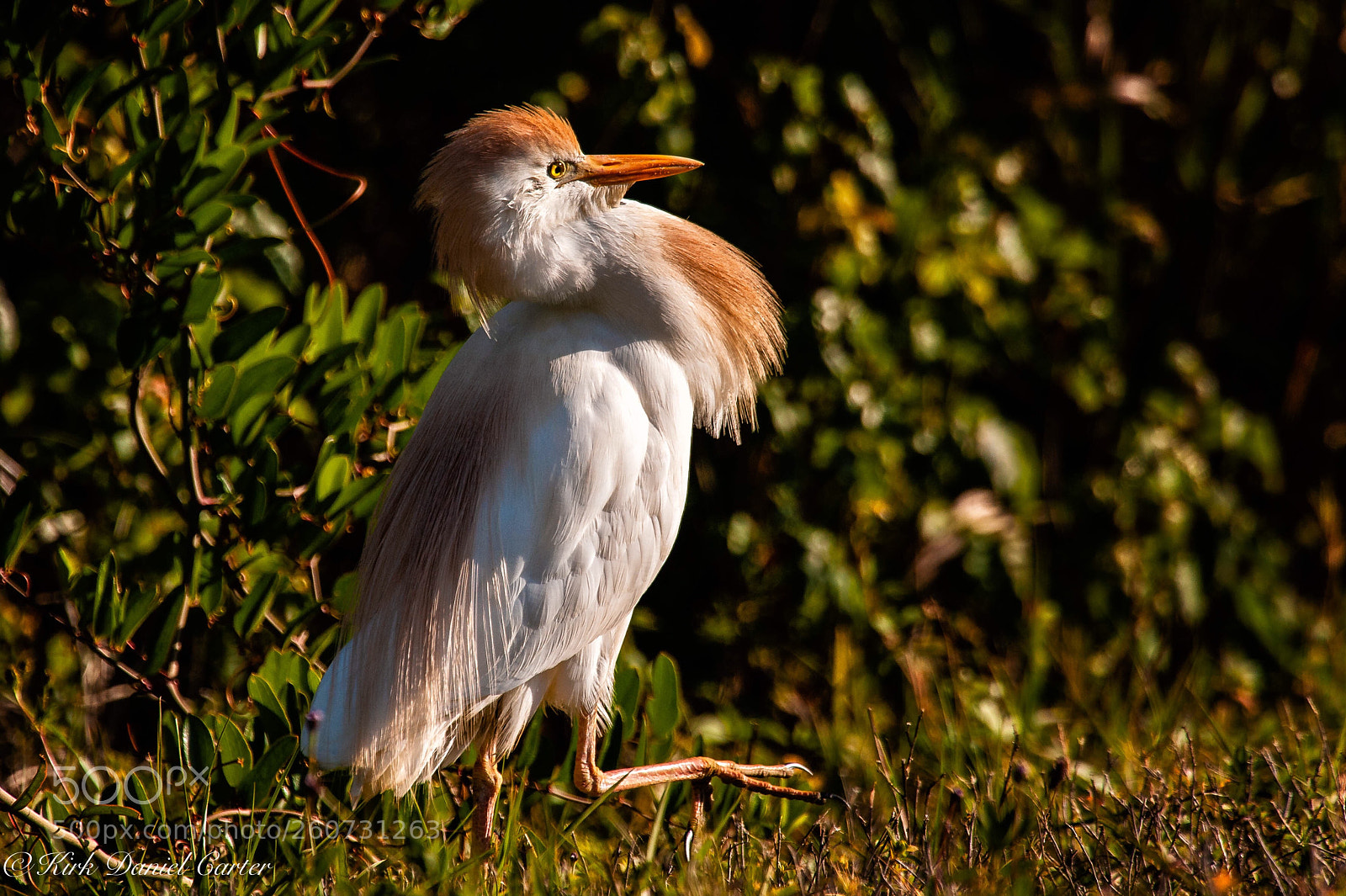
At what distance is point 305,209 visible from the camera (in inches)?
116

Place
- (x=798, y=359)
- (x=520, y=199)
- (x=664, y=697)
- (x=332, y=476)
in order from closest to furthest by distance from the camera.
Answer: (x=520, y=199) → (x=332, y=476) → (x=664, y=697) → (x=798, y=359)

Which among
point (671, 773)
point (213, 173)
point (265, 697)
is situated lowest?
point (671, 773)

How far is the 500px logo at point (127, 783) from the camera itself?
5.98 ft

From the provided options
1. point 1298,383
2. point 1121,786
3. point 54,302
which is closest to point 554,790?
point 1121,786

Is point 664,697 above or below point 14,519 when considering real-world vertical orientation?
below

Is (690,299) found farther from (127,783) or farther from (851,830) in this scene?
(127,783)

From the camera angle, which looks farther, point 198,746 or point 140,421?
point 140,421

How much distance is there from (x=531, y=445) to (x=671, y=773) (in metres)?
0.66

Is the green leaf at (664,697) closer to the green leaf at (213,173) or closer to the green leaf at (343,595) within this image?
the green leaf at (343,595)

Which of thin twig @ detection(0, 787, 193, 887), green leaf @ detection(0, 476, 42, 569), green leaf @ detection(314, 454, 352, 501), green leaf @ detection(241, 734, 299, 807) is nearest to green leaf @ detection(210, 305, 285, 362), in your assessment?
A: green leaf @ detection(314, 454, 352, 501)

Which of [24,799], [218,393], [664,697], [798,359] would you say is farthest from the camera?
[798,359]

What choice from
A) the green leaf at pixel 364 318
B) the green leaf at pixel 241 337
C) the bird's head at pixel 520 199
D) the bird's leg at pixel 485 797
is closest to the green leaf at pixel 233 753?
the bird's leg at pixel 485 797

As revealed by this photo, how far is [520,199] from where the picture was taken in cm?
176

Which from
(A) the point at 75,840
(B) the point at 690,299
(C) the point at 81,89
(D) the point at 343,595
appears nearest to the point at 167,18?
(C) the point at 81,89
